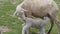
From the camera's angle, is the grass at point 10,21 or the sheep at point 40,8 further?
the grass at point 10,21

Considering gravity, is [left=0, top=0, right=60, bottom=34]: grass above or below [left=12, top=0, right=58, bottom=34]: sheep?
below

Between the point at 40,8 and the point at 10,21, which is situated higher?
the point at 40,8

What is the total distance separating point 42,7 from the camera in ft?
23.9

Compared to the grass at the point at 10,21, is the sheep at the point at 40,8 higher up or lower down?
higher up

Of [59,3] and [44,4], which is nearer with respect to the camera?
[44,4]

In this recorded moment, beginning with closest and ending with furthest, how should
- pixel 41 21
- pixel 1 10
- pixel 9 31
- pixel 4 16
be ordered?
pixel 41 21
pixel 9 31
pixel 4 16
pixel 1 10

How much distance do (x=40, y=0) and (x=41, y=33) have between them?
38.3 inches

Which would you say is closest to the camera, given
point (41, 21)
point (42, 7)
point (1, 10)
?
point (41, 21)

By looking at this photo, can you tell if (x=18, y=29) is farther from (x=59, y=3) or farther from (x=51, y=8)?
(x=59, y=3)

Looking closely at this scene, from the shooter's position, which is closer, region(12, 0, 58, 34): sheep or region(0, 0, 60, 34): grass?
region(12, 0, 58, 34): sheep

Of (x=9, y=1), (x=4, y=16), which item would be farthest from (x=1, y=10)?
(x=9, y=1)

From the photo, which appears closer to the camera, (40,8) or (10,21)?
(40,8)

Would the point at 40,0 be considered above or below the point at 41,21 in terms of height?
above

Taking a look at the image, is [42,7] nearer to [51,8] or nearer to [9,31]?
[51,8]
